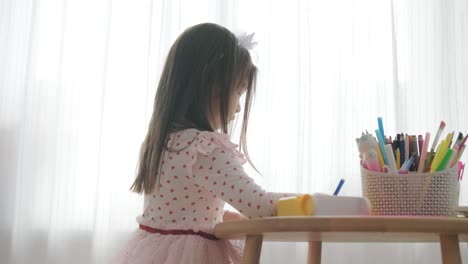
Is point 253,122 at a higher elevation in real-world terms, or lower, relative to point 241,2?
lower

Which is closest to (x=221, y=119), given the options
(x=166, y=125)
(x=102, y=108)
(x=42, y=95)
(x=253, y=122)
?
(x=166, y=125)

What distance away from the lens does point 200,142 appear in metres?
0.88

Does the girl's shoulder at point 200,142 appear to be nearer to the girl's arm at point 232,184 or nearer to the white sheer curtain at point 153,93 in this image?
the girl's arm at point 232,184

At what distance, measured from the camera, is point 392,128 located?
60.8 inches

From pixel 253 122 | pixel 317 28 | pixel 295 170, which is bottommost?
pixel 295 170

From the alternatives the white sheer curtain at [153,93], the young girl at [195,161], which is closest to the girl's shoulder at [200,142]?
the young girl at [195,161]

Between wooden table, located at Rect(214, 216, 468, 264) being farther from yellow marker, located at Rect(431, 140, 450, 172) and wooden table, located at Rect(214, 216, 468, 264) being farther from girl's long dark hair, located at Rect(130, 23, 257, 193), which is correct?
girl's long dark hair, located at Rect(130, 23, 257, 193)

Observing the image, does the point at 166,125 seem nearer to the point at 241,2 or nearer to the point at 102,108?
the point at 102,108

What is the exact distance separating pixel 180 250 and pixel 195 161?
0.14 m

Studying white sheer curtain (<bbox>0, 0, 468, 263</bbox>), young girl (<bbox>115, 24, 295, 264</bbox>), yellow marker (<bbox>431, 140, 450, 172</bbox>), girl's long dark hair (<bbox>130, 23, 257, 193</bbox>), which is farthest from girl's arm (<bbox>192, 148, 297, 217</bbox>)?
white sheer curtain (<bbox>0, 0, 468, 263</bbox>)

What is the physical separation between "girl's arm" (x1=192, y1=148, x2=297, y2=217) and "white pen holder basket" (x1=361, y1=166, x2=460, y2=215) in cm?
15

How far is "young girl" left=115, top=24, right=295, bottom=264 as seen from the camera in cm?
86

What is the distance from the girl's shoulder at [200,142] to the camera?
87cm

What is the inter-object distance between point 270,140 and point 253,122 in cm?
7
